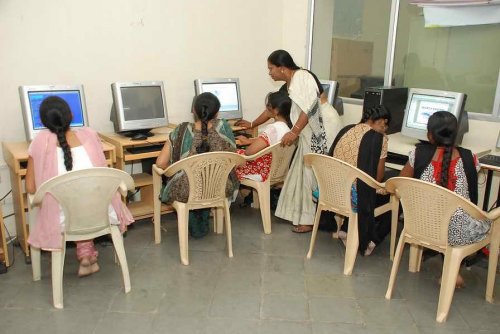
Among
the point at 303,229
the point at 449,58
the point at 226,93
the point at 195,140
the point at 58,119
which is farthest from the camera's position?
the point at 226,93

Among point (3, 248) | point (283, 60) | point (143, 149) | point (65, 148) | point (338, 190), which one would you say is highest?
point (283, 60)

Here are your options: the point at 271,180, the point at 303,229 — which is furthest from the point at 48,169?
the point at 303,229

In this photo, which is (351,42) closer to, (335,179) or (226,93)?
(226,93)

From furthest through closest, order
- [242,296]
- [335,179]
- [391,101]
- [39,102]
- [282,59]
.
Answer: [391,101]
[282,59]
[39,102]
[335,179]
[242,296]

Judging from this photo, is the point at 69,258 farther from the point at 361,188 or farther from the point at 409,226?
the point at 409,226

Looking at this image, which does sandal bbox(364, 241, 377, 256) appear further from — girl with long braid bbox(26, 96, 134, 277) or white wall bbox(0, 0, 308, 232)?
white wall bbox(0, 0, 308, 232)

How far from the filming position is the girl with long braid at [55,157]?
233 cm

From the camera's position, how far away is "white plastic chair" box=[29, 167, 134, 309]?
7.21 feet

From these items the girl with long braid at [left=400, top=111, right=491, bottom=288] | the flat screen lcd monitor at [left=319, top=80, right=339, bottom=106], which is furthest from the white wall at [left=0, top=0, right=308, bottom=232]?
Answer: the girl with long braid at [left=400, top=111, right=491, bottom=288]

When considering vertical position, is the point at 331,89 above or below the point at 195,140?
above

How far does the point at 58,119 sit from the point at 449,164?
6.90ft

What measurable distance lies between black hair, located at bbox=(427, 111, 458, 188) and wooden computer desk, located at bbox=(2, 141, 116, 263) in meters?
2.05

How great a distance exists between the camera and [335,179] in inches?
107

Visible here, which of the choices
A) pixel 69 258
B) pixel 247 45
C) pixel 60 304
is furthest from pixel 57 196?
pixel 247 45
